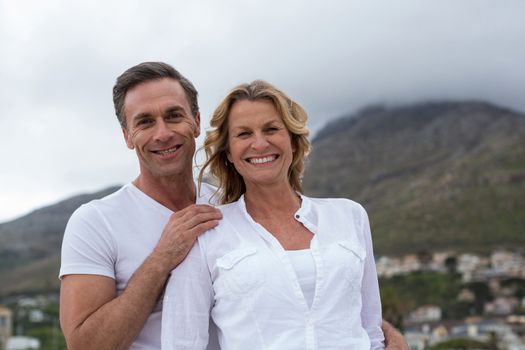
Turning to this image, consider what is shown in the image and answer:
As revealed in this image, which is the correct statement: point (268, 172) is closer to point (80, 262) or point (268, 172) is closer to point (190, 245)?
point (190, 245)

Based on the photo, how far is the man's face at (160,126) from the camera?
12.3 ft

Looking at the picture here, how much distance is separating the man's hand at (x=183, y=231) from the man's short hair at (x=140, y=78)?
0.73 m

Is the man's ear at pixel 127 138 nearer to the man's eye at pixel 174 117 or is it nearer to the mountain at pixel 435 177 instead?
the man's eye at pixel 174 117

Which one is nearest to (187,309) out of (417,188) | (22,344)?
(22,344)

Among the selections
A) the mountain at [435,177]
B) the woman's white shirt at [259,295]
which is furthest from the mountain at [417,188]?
the woman's white shirt at [259,295]

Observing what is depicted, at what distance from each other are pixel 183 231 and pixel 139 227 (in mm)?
388

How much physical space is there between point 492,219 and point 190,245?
9490cm

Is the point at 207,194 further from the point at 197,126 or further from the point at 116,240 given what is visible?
the point at 116,240

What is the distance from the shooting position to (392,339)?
3717 millimetres

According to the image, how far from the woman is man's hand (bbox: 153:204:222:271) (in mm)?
41

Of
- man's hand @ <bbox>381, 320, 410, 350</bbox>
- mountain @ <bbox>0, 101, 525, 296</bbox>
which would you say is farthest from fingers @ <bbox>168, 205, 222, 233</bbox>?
mountain @ <bbox>0, 101, 525, 296</bbox>

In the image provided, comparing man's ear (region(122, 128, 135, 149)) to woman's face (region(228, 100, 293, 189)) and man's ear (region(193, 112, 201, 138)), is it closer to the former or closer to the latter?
man's ear (region(193, 112, 201, 138))

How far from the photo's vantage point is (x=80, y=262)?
341 cm

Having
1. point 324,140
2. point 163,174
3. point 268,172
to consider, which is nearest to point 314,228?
point 268,172
